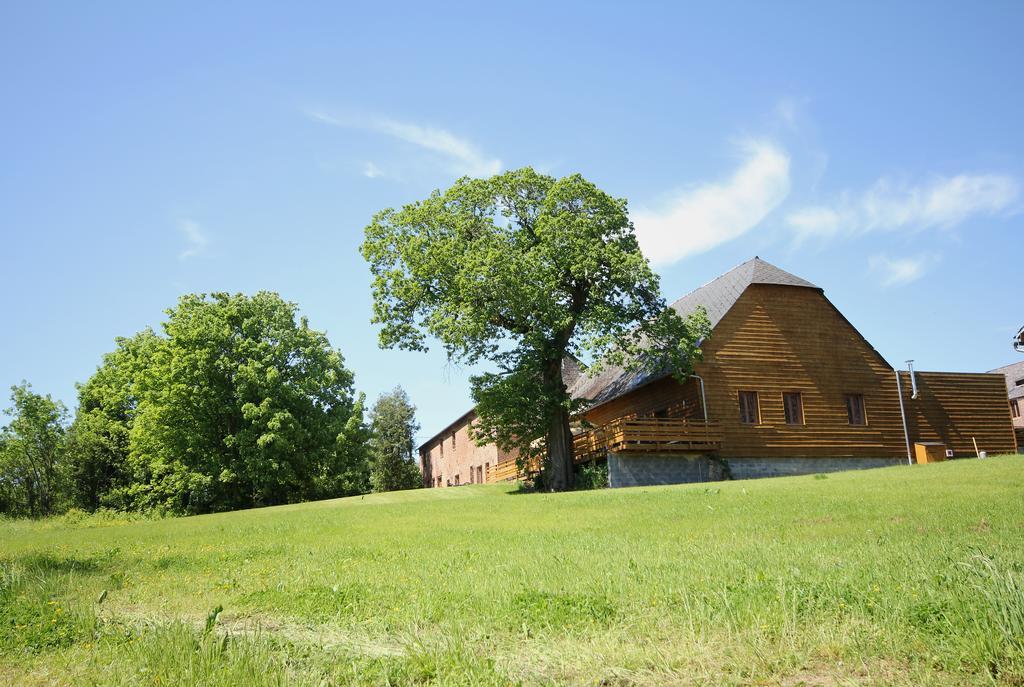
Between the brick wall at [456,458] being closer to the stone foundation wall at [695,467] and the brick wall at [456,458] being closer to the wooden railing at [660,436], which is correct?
Answer: the wooden railing at [660,436]

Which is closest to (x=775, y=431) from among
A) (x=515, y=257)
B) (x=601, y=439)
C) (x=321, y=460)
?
(x=601, y=439)

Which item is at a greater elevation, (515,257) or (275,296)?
(275,296)

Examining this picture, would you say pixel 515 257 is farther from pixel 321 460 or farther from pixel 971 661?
pixel 971 661

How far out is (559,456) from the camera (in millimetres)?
32156

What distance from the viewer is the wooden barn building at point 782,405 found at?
3225cm

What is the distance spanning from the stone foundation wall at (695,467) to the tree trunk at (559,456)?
1790 millimetres

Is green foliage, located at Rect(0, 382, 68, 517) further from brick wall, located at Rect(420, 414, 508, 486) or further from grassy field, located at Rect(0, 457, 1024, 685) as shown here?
grassy field, located at Rect(0, 457, 1024, 685)

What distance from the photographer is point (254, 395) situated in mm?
43125

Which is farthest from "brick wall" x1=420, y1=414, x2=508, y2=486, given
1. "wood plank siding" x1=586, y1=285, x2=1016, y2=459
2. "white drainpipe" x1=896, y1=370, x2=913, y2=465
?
"white drainpipe" x1=896, y1=370, x2=913, y2=465

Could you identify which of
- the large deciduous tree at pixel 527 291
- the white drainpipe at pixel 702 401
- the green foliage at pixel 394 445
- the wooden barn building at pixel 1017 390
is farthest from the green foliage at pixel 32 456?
the wooden barn building at pixel 1017 390

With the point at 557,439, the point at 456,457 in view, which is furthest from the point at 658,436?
the point at 456,457

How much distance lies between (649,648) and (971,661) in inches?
88.1

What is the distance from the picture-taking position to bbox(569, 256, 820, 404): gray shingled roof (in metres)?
34.9

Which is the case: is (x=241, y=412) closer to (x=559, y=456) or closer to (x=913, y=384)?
(x=559, y=456)
